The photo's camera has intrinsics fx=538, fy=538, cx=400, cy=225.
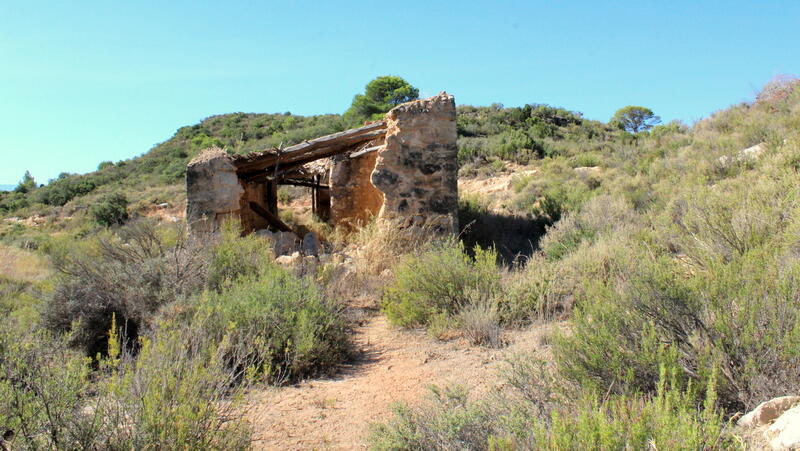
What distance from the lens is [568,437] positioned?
78.2 inches

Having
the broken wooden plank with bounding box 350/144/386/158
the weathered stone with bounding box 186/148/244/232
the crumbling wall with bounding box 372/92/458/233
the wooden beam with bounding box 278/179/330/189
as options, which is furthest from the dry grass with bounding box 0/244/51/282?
the crumbling wall with bounding box 372/92/458/233

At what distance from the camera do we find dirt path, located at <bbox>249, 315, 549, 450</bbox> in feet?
10.9

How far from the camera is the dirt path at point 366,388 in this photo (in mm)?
3326

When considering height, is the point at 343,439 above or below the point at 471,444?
below

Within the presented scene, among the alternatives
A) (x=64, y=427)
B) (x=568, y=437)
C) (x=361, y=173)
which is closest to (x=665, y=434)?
(x=568, y=437)

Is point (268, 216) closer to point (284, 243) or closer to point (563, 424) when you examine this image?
point (284, 243)

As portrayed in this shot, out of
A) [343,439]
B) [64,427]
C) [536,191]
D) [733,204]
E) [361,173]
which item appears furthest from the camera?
[536,191]

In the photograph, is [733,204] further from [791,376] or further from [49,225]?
[49,225]

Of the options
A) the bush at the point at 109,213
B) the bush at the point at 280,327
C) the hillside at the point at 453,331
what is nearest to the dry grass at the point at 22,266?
the hillside at the point at 453,331

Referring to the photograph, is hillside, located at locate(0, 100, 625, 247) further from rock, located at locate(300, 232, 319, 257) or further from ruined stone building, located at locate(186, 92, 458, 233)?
ruined stone building, located at locate(186, 92, 458, 233)

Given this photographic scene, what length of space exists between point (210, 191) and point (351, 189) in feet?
8.94

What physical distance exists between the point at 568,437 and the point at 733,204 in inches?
176

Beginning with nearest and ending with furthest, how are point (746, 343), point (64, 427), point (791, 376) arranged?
point (64, 427) → point (791, 376) → point (746, 343)

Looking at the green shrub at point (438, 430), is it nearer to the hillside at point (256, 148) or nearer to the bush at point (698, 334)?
the bush at point (698, 334)
